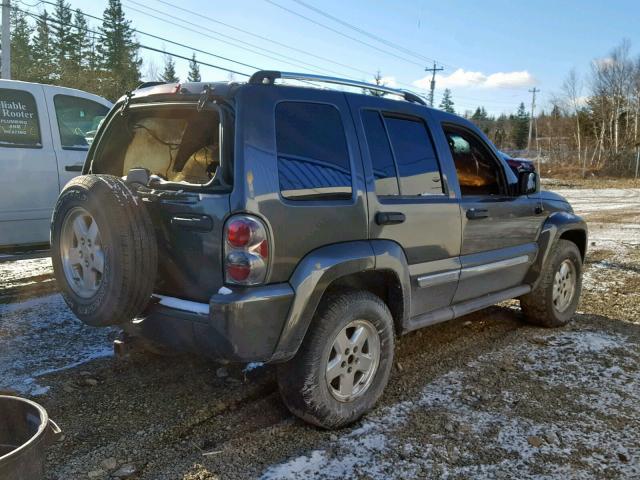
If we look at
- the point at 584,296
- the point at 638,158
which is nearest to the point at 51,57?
the point at 638,158

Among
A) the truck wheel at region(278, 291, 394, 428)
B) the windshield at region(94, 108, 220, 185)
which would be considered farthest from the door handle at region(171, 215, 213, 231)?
the truck wheel at region(278, 291, 394, 428)

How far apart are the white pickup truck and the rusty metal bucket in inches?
150

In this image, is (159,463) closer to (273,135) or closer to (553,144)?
(273,135)

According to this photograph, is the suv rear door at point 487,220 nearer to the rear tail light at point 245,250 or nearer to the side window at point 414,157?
the side window at point 414,157

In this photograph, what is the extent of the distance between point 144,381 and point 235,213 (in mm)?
1714

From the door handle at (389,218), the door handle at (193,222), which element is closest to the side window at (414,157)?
the door handle at (389,218)

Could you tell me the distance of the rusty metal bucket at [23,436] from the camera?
82.5 inches

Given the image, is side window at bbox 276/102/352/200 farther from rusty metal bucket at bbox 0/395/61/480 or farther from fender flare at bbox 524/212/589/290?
fender flare at bbox 524/212/589/290

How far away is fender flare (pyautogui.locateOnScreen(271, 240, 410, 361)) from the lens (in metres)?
2.82

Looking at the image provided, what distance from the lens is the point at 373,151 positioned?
335 cm

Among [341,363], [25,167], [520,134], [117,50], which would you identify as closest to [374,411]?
[341,363]

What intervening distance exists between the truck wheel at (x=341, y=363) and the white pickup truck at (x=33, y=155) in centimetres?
418

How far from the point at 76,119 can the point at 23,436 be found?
4740 mm

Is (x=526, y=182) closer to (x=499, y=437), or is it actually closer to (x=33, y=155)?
(x=499, y=437)
